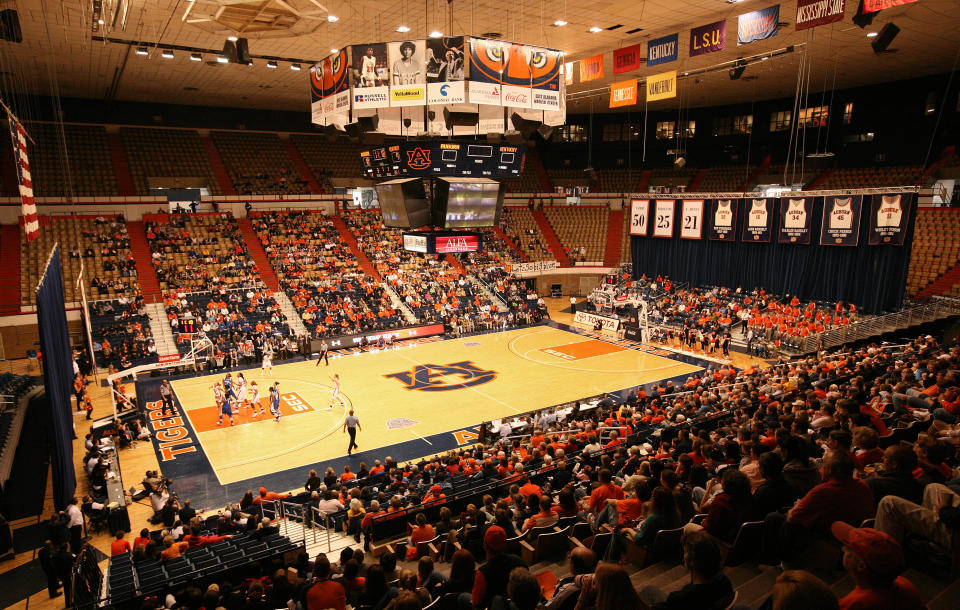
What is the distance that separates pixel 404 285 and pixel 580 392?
1659 centimetres

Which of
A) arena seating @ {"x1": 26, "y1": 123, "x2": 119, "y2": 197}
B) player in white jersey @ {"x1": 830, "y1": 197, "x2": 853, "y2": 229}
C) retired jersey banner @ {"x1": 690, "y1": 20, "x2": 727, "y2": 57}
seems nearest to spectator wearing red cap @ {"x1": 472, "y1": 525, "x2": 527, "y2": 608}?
retired jersey banner @ {"x1": 690, "y1": 20, "x2": 727, "y2": 57}

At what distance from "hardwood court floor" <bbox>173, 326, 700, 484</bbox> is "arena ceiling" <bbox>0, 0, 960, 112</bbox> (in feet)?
37.1

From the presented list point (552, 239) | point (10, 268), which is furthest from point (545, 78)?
point (552, 239)

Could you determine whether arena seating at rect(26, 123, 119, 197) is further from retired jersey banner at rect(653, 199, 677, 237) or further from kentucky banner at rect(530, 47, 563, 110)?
retired jersey banner at rect(653, 199, 677, 237)

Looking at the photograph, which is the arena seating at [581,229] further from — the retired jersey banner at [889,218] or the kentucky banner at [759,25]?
the kentucky banner at [759,25]

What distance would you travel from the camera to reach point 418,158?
15.7 metres

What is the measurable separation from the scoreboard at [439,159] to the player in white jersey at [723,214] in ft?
67.1

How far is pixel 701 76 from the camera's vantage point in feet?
103

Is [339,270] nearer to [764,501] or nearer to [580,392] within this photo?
[580,392]

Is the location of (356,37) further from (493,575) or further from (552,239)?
(552,239)

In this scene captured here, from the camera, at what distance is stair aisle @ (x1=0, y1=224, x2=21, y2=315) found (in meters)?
25.6

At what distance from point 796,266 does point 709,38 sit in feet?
55.2

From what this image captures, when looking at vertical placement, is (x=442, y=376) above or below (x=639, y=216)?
below

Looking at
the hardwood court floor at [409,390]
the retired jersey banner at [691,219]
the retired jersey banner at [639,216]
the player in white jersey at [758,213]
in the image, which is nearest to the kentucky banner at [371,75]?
the hardwood court floor at [409,390]
